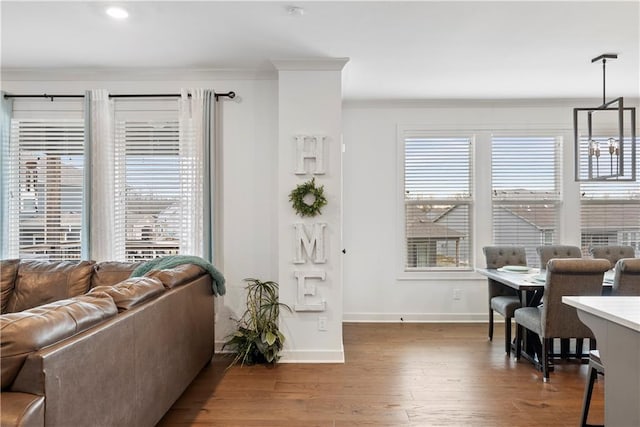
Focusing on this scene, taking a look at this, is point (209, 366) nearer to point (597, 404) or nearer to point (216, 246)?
point (216, 246)

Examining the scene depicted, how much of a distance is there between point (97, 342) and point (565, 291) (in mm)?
3167

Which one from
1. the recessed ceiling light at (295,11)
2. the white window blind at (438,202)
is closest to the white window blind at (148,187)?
the recessed ceiling light at (295,11)

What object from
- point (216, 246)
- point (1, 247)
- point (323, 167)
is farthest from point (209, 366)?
point (1, 247)

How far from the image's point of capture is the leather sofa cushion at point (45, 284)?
319 cm

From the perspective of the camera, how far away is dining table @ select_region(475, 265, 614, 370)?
3281mm

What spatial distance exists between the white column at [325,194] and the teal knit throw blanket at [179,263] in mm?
544

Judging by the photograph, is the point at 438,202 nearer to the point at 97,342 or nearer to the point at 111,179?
the point at 111,179

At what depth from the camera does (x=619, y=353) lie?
170 centimetres

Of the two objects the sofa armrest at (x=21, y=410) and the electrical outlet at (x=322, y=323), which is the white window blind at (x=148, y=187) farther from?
the sofa armrest at (x=21, y=410)

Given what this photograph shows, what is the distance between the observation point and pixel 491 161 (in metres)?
4.93

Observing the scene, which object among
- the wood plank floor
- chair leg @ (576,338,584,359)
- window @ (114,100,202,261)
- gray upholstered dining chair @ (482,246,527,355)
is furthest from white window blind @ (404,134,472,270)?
window @ (114,100,202,261)

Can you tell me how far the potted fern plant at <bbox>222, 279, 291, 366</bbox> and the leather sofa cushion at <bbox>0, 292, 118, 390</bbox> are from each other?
1779 mm

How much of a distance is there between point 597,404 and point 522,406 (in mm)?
537

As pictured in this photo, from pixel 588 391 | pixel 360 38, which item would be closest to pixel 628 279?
pixel 588 391
